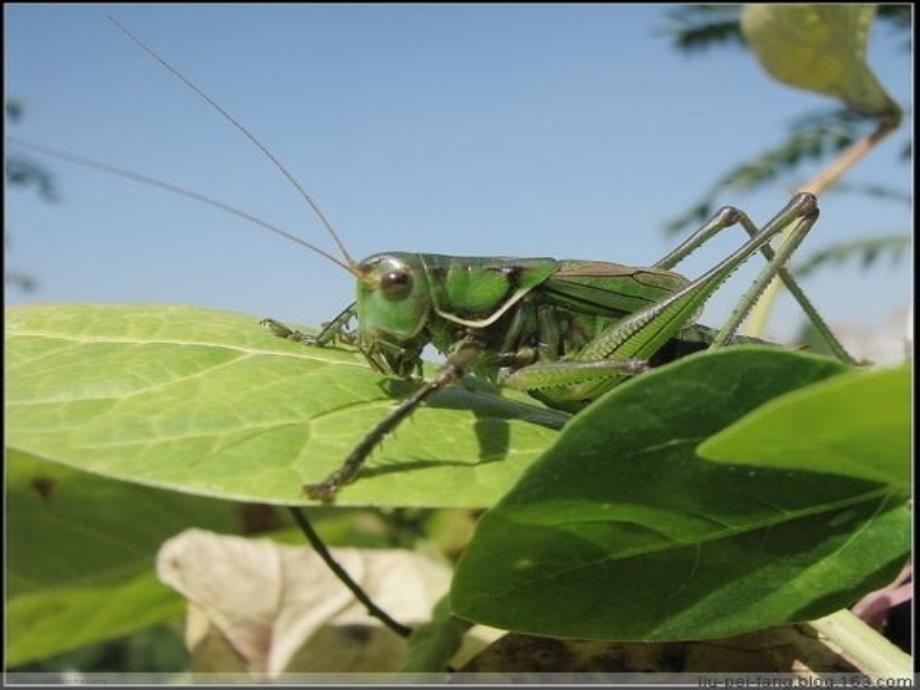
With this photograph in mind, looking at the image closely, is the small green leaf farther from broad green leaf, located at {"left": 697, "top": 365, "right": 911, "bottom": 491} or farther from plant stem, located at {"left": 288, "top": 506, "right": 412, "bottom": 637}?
broad green leaf, located at {"left": 697, "top": 365, "right": 911, "bottom": 491}

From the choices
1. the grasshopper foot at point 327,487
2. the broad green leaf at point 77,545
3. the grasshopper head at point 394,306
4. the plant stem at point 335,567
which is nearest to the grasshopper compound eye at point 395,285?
the grasshopper head at point 394,306

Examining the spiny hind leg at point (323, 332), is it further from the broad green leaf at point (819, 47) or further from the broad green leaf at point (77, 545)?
the broad green leaf at point (819, 47)

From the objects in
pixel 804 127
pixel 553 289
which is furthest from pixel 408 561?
pixel 804 127

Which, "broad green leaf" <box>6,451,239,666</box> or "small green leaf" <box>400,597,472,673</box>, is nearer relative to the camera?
"small green leaf" <box>400,597,472,673</box>

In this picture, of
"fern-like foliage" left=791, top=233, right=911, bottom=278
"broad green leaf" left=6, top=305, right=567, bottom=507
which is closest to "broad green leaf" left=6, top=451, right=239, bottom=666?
"broad green leaf" left=6, top=305, right=567, bottom=507

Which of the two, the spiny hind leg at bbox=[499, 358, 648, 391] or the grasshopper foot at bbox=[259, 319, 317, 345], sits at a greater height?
the grasshopper foot at bbox=[259, 319, 317, 345]

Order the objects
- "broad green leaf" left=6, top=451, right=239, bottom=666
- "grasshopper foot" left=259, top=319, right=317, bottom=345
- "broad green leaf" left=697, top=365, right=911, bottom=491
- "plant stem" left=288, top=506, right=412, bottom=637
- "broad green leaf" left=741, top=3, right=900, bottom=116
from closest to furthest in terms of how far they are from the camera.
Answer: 1. "broad green leaf" left=697, top=365, right=911, bottom=491
2. "plant stem" left=288, top=506, right=412, bottom=637
3. "grasshopper foot" left=259, top=319, right=317, bottom=345
4. "broad green leaf" left=6, top=451, right=239, bottom=666
5. "broad green leaf" left=741, top=3, right=900, bottom=116

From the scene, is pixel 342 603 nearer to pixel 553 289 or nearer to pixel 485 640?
pixel 485 640
